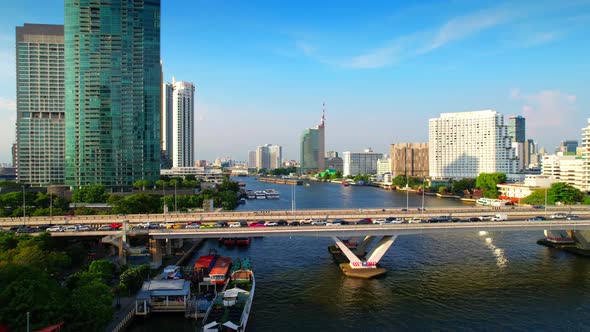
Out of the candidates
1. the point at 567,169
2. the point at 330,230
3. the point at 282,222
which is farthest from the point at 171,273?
the point at 567,169

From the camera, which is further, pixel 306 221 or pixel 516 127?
pixel 516 127

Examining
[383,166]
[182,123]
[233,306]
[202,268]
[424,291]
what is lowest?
[424,291]

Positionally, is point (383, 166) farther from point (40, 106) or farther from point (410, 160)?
point (40, 106)

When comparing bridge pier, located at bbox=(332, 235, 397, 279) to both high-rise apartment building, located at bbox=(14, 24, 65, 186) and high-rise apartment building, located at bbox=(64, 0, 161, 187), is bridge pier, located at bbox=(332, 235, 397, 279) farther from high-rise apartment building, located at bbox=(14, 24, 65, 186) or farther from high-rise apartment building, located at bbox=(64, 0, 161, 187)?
high-rise apartment building, located at bbox=(14, 24, 65, 186)

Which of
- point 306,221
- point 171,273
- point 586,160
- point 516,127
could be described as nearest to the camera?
point 171,273

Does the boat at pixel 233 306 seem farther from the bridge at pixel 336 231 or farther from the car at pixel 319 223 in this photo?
the car at pixel 319 223

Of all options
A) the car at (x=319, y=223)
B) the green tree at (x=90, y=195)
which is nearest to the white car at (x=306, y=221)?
the car at (x=319, y=223)
